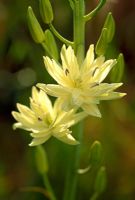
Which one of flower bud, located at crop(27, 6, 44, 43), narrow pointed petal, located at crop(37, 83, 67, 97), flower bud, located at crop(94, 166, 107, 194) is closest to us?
narrow pointed petal, located at crop(37, 83, 67, 97)

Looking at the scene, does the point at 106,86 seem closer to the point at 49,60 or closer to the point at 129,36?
the point at 49,60

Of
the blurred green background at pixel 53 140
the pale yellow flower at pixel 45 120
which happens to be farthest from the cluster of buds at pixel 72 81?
the blurred green background at pixel 53 140

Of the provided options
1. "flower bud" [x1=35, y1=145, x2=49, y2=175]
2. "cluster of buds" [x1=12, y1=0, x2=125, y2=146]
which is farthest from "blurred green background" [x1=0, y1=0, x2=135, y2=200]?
"cluster of buds" [x1=12, y1=0, x2=125, y2=146]

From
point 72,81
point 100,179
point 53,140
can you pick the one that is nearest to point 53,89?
point 72,81

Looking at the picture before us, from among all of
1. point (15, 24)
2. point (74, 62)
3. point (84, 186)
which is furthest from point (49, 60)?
point (15, 24)

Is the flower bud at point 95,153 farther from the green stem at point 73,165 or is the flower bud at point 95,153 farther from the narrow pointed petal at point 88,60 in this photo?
the narrow pointed petal at point 88,60

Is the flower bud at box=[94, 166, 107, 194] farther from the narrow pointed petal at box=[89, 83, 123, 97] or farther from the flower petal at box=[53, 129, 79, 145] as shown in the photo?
the narrow pointed petal at box=[89, 83, 123, 97]
